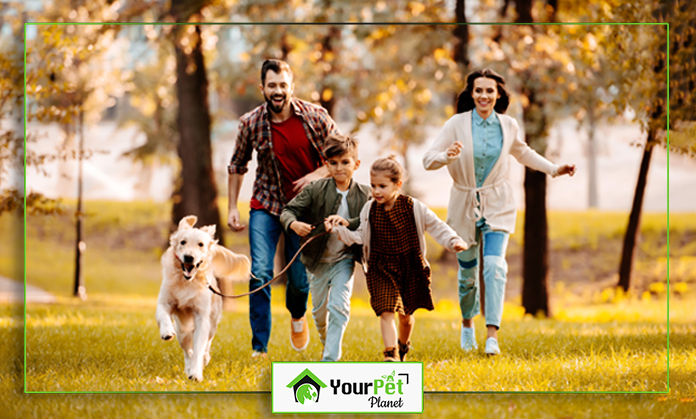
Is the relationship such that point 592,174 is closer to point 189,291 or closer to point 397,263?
point 397,263

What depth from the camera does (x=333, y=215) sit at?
4.17 metres

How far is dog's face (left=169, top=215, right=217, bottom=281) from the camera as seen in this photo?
13.0 feet

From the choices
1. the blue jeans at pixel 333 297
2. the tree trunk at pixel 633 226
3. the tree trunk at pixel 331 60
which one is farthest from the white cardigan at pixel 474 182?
the tree trunk at pixel 331 60

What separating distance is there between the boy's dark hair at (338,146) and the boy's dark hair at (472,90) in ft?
3.25

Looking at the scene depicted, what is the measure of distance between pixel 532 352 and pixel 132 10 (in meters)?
7.95

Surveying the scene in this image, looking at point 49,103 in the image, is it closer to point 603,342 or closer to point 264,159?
point 264,159

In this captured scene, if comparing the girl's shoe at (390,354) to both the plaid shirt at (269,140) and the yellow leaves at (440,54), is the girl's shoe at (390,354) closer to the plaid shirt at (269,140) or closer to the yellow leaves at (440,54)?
the plaid shirt at (269,140)

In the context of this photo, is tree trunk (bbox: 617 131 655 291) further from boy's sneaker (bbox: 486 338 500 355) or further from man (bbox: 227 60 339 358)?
man (bbox: 227 60 339 358)

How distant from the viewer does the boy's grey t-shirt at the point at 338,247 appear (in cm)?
430

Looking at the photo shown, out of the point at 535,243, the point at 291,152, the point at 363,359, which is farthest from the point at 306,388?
the point at 535,243

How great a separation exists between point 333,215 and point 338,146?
0.43 metres

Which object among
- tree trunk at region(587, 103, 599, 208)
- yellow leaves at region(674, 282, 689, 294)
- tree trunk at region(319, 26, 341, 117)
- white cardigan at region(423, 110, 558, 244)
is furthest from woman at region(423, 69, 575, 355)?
tree trunk at region(587, 103, 599, 208)

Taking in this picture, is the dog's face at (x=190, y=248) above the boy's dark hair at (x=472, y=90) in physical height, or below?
below

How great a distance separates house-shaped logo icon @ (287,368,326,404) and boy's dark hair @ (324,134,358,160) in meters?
1.36
